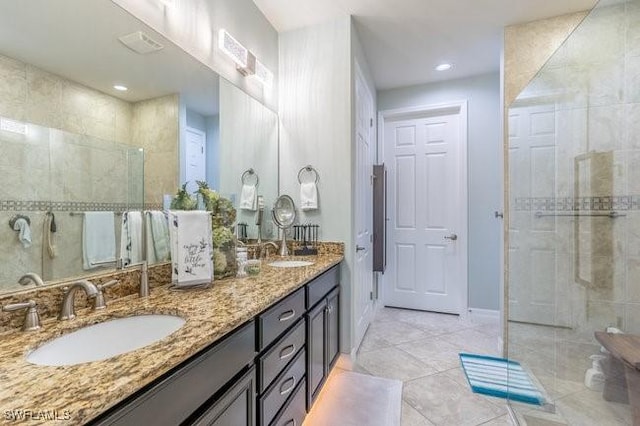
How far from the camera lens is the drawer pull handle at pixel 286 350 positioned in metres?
1.23

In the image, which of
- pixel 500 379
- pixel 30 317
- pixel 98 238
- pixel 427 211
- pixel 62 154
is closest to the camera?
pixel 30 317

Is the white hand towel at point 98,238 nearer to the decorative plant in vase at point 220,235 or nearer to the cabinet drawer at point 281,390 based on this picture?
the decorative plant in vase at point 220,235

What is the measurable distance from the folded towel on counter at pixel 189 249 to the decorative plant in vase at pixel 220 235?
0.15 metres

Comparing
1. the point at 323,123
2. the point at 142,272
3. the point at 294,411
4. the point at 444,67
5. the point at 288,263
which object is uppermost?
the point at 444,67

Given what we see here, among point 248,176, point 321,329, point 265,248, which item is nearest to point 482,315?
point 321,329

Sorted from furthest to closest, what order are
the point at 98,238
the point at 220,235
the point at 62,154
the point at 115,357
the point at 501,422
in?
the point at 501,422, the point at 220,235, the point at 98,238, the point at 62,154, the point at 115,357

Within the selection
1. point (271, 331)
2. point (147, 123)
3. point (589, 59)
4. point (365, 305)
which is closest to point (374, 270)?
point (365, 305)

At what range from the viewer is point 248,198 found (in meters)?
2.08

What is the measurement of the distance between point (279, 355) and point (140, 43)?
1463 mm

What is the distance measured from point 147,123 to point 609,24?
255cm

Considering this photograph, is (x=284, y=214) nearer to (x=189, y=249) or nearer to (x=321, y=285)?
(x=321, y=285)

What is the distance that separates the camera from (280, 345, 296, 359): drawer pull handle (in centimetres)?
123

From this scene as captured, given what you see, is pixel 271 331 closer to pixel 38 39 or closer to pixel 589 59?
pixel 38 39

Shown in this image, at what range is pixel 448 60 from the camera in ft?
9.21
